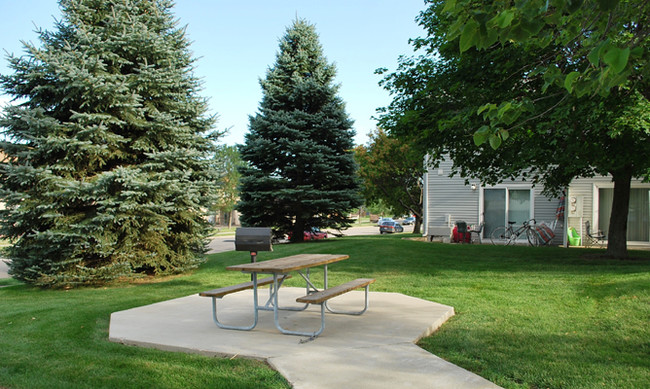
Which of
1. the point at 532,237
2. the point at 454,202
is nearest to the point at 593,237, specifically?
the point at 532,237

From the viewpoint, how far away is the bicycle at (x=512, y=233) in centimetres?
→ 1880

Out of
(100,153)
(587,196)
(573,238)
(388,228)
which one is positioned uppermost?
(100,153)

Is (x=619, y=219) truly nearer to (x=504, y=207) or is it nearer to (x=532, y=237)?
(x=532, y=237)

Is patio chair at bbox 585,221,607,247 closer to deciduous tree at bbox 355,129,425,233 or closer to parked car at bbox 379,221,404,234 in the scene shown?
deciduous tree at bbox 355,129,425,233

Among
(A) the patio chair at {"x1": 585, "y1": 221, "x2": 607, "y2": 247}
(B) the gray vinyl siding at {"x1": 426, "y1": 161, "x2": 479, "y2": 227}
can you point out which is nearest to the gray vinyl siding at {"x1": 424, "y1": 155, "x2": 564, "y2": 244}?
(B) the gray vinyl siding at {"x1": 426, "y1": 161, "x2": 479, "y2": 227}

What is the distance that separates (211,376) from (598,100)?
27.2ft

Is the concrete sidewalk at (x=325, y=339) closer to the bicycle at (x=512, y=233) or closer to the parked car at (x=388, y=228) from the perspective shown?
the bicycle at (x=512, y=233)

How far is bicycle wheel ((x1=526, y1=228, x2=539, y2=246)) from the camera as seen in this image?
18.6 m

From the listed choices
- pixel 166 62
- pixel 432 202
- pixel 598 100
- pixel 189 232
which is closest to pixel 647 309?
pixel 598 100

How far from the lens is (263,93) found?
20891 millimetres

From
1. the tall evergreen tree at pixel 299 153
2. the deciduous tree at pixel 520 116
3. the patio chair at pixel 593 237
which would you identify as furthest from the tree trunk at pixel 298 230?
the patio chair at pixel 593 237

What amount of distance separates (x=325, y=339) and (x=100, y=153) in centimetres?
709

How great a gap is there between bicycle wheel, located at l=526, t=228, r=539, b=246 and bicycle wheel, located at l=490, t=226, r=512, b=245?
819mm

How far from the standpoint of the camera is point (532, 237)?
63.4 ft
